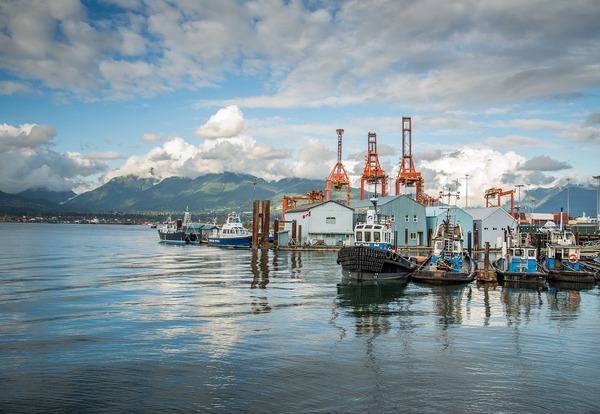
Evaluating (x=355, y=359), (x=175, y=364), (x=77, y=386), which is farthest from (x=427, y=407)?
(x=77, y=386)

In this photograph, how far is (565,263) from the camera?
3853 centimetres

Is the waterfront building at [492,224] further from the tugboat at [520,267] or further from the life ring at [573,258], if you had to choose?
the tugboat at [520,267]

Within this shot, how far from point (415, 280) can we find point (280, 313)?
16.1 metres

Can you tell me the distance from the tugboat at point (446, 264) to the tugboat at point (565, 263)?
5909mm

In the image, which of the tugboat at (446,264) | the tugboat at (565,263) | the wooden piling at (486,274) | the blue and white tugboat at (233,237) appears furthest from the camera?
the blue and white tugboat at (233,237)

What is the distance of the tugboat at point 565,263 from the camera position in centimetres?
3656

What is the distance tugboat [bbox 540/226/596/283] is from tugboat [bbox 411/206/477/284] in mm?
5909

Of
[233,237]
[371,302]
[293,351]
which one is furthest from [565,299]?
[233,237]

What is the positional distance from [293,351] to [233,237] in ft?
220

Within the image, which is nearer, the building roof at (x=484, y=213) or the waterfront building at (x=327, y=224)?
the waterfront building at (x=327, y=224)

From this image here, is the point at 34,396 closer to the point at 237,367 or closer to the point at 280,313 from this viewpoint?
the point at 237,367

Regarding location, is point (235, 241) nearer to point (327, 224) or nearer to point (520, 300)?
point (327, 224)

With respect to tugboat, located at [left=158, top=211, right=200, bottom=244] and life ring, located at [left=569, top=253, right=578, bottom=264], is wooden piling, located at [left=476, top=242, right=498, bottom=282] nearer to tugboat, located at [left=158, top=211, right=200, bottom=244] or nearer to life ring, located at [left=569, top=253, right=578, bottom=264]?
life ring, located at [left=569, top=253, right=578, bottom=264]

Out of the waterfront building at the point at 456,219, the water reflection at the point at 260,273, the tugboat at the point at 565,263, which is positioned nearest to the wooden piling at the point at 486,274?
the tugboat at the point at 565,263
